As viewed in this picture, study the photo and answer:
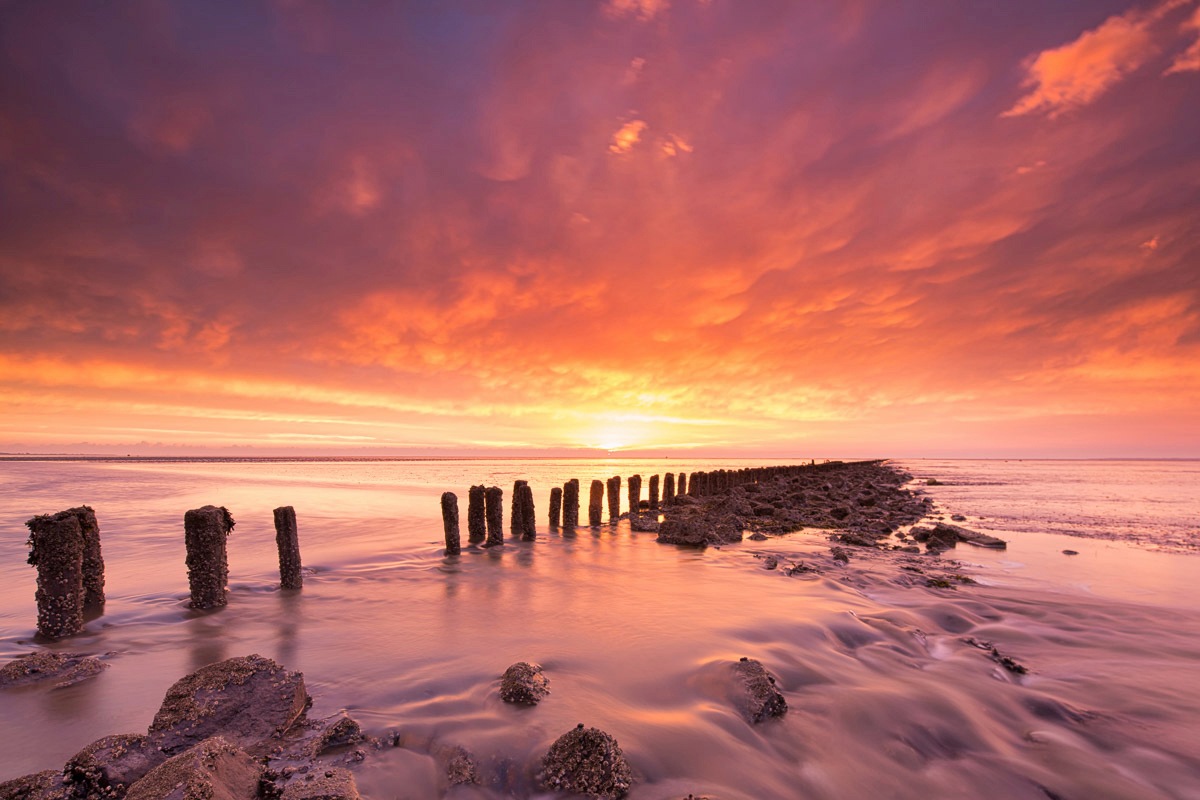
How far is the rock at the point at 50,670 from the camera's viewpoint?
479cm

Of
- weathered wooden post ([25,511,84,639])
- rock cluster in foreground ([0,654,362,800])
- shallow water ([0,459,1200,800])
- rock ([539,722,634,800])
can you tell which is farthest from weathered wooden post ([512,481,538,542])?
rock ([539,722,634,800])

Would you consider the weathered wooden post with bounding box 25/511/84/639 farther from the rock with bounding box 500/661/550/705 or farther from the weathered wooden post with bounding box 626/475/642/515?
the weathered wooden post with bounding box 626/475/642/515

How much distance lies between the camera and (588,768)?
3240mm

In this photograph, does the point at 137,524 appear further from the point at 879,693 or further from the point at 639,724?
the point at 879,693

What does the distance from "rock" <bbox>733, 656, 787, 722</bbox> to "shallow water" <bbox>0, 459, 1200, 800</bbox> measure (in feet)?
0.33

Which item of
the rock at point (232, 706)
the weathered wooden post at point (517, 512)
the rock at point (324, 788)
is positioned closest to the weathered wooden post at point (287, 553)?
the rock at point (232, 706)

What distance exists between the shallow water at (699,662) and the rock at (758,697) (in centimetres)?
10

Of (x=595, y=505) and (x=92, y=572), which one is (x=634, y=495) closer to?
(x=595, y=505)

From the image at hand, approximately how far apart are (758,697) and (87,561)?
360 inches

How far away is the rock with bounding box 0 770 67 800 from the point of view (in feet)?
8.87

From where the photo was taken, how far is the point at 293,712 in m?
3.85

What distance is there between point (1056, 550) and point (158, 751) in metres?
16.4

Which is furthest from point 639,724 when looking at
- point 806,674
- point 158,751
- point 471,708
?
point 158,751

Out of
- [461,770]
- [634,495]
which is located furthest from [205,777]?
[634,495]
